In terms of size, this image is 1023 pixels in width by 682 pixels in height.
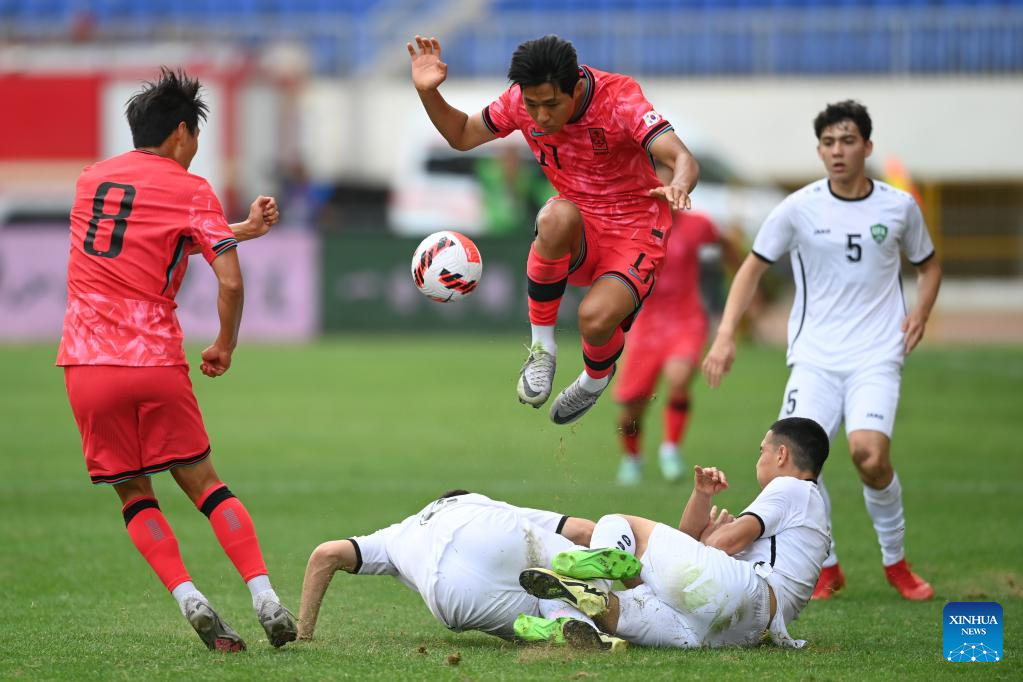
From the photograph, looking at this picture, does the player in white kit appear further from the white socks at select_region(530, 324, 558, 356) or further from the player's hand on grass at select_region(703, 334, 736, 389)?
the white socks at select_region(530, 324, 558, 356)

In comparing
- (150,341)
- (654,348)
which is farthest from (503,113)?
(654,348)

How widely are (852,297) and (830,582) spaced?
5.19ft

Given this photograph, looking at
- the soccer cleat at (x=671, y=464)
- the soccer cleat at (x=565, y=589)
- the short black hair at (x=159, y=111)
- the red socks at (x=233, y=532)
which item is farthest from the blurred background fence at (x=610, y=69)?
the soccer cleat at (x=565, y=589)

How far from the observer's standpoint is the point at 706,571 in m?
5.93

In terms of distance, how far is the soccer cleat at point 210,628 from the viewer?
234 inches

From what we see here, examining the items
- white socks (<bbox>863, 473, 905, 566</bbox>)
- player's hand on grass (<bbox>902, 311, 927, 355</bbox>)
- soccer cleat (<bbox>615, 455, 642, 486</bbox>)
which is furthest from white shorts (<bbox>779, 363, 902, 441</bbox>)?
soccer cleat (<bbox>615, 455, 642, 486</bbox>)

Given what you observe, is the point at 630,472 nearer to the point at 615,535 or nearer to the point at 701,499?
the point at 701,499

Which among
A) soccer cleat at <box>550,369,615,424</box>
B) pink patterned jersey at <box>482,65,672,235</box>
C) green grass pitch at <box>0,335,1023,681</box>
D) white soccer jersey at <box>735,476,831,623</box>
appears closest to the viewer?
green grass pitch at <box>0,335,1023,681</box>

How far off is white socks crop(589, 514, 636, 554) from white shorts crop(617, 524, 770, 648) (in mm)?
88

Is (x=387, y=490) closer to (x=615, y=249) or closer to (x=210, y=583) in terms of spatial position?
(x=210, y=583)

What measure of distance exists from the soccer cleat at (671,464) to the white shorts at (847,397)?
3.82 m

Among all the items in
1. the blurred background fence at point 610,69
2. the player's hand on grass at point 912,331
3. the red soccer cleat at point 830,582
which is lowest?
the red soccer cleat at point 830,582

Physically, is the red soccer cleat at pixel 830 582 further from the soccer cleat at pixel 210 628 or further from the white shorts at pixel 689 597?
the soccer cleat at pixel 210 628

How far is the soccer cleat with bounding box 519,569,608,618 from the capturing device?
576cm
